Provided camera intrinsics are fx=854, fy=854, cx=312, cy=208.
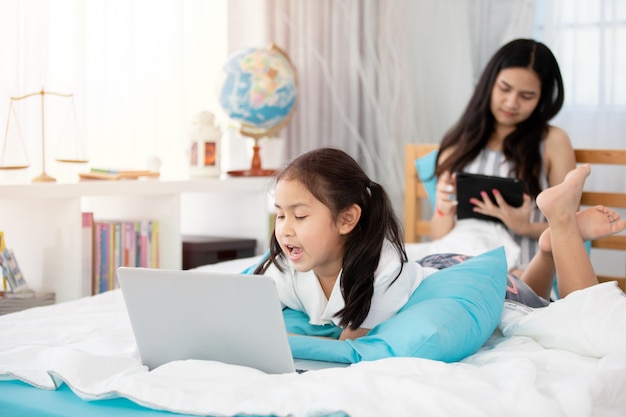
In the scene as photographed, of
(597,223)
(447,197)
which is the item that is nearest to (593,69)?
(447,197)

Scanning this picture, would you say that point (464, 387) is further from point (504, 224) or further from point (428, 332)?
point (504, 224)

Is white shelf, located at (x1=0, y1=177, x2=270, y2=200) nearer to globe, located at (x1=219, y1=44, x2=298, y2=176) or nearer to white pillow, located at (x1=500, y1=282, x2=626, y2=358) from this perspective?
globe, located at (x1=219, y1=44, x2=298, y2=176)

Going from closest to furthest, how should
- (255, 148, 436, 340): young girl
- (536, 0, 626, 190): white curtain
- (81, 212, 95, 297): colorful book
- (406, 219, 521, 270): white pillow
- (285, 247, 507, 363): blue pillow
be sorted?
(285, 247, 507, 363): blue pillow, (255, 148, 436, 340): young girl, (406, 219, 521, 270): white pillow, (81, 212, 95, 297): colorful book, (536, 0, 626, 190): white curtain

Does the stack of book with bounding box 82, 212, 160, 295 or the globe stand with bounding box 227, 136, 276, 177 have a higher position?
the globe stand with bounding box 227, 136, 276, 177

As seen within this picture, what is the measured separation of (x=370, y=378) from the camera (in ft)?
3.73

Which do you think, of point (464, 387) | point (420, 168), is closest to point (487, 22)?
point (420, 168)

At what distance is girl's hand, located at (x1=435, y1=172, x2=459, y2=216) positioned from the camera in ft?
8.06

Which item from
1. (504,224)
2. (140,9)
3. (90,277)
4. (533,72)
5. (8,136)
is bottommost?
(90,277)

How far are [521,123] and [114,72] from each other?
4.07ft

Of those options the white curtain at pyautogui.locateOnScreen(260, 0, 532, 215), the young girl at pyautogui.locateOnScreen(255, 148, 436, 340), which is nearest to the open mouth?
the young girl at pyautogui.locateOnScreen(255, 148, 436, 340)

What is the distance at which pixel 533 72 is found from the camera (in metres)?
2.42

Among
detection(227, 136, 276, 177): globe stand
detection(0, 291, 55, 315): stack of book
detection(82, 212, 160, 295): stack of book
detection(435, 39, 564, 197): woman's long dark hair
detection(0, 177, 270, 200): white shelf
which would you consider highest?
detection(435, 39, 564, 197): woman's long dark hair

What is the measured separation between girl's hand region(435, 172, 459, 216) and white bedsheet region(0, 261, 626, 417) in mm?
890

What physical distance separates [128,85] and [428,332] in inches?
64.9
